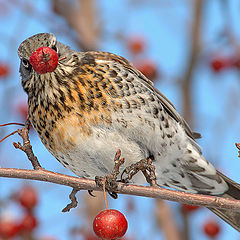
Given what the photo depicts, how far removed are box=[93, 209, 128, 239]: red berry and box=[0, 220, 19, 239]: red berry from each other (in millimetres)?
2050

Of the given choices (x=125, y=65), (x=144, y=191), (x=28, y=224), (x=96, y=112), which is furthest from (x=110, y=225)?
(x=28, y=224)

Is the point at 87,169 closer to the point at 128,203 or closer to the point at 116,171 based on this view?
the point at 116,171

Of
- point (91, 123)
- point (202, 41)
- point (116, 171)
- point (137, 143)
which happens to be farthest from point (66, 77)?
point (202, 41)

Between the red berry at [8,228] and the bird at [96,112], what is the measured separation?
1214 millimetres

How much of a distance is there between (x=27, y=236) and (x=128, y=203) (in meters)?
1.03

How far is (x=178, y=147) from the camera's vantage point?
3.85 m

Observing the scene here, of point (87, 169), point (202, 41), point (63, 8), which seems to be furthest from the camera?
point (63, 8)

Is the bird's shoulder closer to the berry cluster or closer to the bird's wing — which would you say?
the bird's wing

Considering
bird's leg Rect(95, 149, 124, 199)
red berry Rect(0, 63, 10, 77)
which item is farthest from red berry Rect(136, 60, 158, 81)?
bird's leg Rect(95, 149, 124, 199)

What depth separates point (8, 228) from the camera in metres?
4.56

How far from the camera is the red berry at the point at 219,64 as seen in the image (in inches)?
226

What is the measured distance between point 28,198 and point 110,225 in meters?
2.16

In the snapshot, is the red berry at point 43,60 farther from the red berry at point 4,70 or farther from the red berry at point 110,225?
the red berry at point 4,70

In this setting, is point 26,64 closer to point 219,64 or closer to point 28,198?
point 28,198
